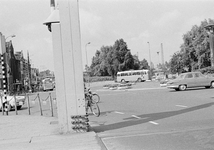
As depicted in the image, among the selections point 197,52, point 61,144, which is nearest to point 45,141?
point 61,144

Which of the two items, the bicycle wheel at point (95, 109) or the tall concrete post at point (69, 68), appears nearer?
the tall concrete post at point (69, 68)

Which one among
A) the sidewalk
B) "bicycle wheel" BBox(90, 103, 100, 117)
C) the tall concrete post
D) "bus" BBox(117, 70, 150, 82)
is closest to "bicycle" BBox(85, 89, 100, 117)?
"bicycle wheel" BBox(90, 103, 100, 117)

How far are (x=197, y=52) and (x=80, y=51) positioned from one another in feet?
165

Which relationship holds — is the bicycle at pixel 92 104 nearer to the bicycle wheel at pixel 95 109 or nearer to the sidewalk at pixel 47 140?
the bicycle wheel at pixel 95 109

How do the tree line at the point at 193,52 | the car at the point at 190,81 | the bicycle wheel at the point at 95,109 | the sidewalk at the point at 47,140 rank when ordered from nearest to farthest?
1. the sidewalk at the point at 47,140
2. the bicycle wheel at the point at 95,109
3. the car at the point at 190,81
4. the tree line at the point at 193,52

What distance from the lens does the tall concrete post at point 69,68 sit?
9.18 m

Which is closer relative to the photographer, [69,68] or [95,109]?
[69,68]

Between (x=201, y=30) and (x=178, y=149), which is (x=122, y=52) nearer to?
(x=201, y=30)

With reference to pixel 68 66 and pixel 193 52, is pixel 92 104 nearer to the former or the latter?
pixel 68 66

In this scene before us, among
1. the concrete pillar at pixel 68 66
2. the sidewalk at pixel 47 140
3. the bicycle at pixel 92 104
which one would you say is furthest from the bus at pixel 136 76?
the concrete pillar at pixel 68 66

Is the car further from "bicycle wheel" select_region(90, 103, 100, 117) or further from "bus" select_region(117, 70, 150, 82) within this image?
"bus" select_region(117, 70, 150, 82)

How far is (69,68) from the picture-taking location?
30.3 ft

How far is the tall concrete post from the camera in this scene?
9.18 metres

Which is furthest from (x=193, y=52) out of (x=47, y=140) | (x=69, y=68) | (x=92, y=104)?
(x=47, y=140)
